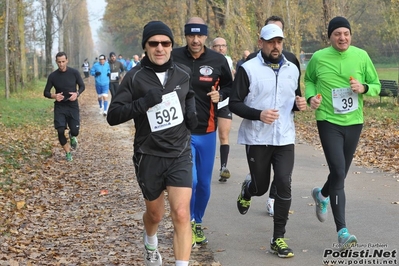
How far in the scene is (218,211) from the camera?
29.4 ft

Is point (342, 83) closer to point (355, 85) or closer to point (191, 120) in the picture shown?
point (355, 85)

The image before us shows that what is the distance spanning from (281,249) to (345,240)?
0.59m

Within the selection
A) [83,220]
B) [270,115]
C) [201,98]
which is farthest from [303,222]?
[83,220]

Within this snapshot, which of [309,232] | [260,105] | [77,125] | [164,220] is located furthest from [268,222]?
Answer: [77,125]

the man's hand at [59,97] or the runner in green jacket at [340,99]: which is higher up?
the runner in green jacket at [340,99]

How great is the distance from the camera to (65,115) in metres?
14.5

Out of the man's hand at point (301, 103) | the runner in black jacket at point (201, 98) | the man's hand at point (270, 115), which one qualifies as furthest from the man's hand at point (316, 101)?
the runner in black jacket at point (201, 98)

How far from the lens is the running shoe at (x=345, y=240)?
20.9ft

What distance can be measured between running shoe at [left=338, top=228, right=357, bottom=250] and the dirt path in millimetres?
1230

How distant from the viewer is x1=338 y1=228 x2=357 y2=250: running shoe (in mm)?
6375

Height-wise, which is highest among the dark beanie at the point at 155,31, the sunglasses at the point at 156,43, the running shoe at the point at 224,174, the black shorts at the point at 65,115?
the dark beanie at the point at 155,31

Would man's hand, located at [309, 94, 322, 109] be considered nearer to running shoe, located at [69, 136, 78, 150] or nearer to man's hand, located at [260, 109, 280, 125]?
man's hand, located at [260, 109, 280, 125]

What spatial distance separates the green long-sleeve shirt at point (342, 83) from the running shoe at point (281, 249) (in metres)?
1.28

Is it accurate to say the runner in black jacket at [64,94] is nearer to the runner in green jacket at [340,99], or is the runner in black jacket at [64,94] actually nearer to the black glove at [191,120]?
the runner in green jacket at [340,99]
